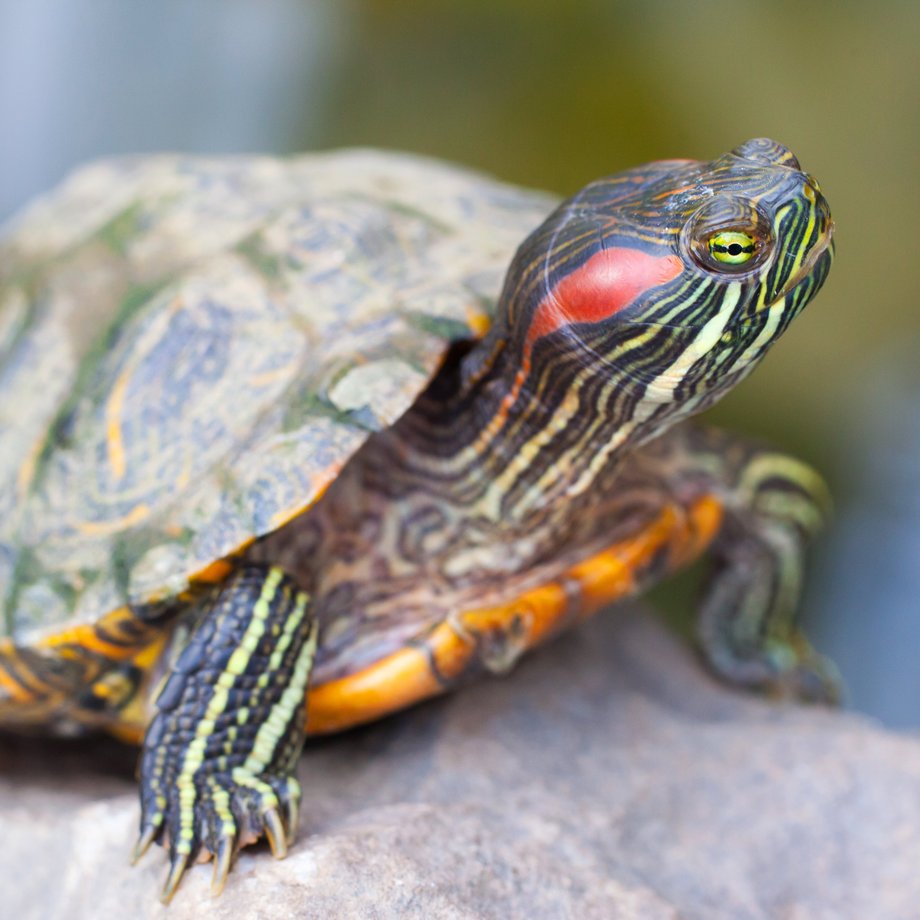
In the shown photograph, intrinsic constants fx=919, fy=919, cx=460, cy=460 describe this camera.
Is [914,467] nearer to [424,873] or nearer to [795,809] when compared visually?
[795,809]

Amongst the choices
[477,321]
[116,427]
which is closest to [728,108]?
[477,321]

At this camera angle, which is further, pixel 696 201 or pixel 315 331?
pixel 315 331

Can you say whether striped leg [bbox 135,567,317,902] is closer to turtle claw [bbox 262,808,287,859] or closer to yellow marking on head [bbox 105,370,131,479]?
turtle claw [bbox 262,808,287,859]

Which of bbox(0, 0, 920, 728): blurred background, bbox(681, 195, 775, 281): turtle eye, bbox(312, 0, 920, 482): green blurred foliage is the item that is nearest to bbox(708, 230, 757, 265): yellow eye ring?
bbox(681, 195, 775, 281): turtle eye

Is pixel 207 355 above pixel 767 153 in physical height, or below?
below

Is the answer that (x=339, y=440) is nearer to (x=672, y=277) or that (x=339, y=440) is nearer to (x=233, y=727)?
(x=233, y=727)

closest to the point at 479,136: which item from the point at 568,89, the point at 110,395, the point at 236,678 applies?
the point at 568,89

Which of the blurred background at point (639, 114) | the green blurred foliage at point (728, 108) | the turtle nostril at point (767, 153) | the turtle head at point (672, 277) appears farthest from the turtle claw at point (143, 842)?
the green blurred foliage at point (728, 108)
